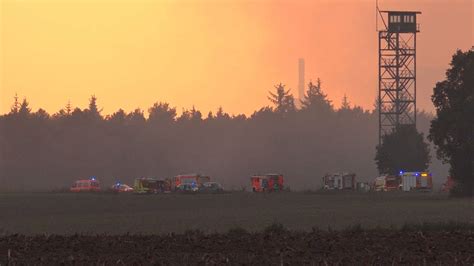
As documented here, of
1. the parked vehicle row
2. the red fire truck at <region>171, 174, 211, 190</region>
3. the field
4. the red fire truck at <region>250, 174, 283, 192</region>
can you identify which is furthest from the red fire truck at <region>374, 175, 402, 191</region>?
the field

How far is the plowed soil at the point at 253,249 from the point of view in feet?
86.7

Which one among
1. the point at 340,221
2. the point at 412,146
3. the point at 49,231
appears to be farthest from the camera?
the point at 412,146

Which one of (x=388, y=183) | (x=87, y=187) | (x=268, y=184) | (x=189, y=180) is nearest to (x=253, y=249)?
(x=268, y=184)

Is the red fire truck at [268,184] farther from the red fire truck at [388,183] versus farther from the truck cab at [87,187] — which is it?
the truck cab at [87,187]

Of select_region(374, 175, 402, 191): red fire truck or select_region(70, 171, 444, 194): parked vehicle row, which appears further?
select_region(374, 175, 402, 191): red fire truck

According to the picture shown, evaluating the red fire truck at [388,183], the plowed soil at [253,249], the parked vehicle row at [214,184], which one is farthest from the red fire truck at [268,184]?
the plowed soil at [253,249]

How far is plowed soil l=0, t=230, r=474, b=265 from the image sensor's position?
86.7 feet

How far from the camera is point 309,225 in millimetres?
45938

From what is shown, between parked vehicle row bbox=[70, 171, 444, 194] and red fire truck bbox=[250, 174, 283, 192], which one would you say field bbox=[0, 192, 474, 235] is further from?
red fire truck bbox=[250, 174, 283, 192]

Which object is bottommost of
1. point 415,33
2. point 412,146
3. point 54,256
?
point 54,256

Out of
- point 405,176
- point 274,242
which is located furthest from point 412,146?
point 274,242

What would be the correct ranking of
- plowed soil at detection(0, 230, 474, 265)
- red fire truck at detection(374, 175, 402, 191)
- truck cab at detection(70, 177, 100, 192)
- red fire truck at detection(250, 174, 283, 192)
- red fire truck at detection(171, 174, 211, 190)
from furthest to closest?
red fire truck at detection(374, 175, 402, 191) < red fire truck at detection(250, 174, 283, 192) < truck cab at detection(70, 177, 100, 192) < red fire truck at detection(171, 174, 211, 190) < plowed soil at detection(0, 230, 474, 265)

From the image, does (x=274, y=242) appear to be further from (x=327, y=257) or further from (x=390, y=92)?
(x=390, y=92)

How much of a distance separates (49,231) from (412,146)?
94.3 meters
